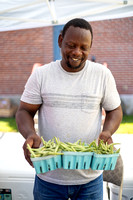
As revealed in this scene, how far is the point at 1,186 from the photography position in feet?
8.00

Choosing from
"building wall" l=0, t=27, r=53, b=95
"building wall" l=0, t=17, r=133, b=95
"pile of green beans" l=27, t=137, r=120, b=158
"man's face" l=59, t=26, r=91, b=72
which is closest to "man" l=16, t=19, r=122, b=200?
"man's face" l=59, t=26, r=91, b=72

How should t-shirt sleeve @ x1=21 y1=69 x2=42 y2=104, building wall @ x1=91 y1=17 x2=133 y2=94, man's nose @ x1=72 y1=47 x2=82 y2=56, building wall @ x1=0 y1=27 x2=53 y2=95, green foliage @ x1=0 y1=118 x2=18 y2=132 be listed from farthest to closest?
building wall @ x1=0 y1=27 x2=53 y2=95
building wall @ x1=91 y1=17 x2=133 y2=94
green foliage @ x1=0 y1=118 x2=18 y2=132
t-shirt sleeve @ x1=21 y1=69 x2=42 y2=104
man's nose @ x1=72 y1=47 x2=82 y2=56

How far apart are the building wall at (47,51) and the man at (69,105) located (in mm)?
7357

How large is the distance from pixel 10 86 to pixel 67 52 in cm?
810

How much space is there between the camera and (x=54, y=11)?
363cm

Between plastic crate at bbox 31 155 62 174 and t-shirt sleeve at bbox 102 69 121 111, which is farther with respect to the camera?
t-shirt sleeve at bbox 102 69 121 111

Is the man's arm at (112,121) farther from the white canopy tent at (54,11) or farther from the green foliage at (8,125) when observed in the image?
the green foliage at (8,125)

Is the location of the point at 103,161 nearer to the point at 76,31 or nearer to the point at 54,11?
the point at 76,31

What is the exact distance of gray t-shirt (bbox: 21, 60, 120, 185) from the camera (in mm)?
1622

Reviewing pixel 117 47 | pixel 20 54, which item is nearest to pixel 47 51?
pixel 20 54

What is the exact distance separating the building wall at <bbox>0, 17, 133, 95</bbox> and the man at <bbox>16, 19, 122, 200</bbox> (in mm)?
7357

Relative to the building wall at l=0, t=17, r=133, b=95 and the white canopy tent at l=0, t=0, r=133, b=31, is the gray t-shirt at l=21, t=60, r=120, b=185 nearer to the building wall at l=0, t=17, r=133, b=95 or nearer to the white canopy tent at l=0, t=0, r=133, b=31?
the white canopy tent at l=0, t=0, r=133, b=31

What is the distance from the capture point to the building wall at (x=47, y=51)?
28.5 feet

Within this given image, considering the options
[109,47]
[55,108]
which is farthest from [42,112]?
[109,47]
